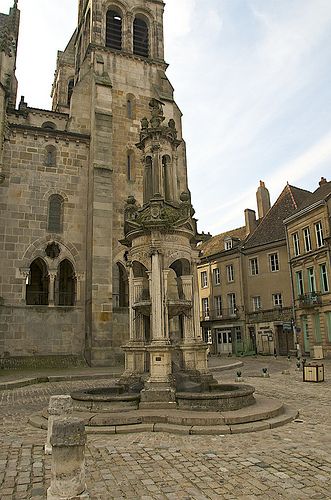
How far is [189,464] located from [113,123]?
808 inches

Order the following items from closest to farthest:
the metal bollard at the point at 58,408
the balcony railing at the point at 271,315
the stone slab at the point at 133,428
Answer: the metal bollard at the point at 58,408, the stone slab at the point at 133,428, the balcony railing at the point at 271,315

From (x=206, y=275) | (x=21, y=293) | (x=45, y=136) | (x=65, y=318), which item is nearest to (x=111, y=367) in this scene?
(x=65, y=318)

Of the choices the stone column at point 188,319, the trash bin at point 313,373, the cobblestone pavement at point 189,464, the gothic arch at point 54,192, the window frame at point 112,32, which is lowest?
the cobblestone pavement at point 189,464

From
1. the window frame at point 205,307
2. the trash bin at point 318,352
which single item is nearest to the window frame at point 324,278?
the trash bin at point 318,352

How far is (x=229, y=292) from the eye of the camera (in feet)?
118

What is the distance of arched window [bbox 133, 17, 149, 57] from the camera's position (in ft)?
86.1

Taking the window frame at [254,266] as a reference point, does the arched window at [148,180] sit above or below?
below

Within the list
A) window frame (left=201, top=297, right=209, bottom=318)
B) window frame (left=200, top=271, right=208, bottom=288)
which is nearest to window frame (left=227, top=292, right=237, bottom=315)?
window frame (left=201, top=297, right=209, bottom=318)

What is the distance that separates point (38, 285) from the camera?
21844 mm

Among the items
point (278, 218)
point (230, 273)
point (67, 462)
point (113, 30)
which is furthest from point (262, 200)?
point (67, 462)

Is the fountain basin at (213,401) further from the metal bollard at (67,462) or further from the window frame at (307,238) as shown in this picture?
the window frame at (307,238)

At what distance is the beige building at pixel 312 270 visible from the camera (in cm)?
2630

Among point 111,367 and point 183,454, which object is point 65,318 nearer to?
point 111,367

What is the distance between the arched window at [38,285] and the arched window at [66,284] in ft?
2.44
